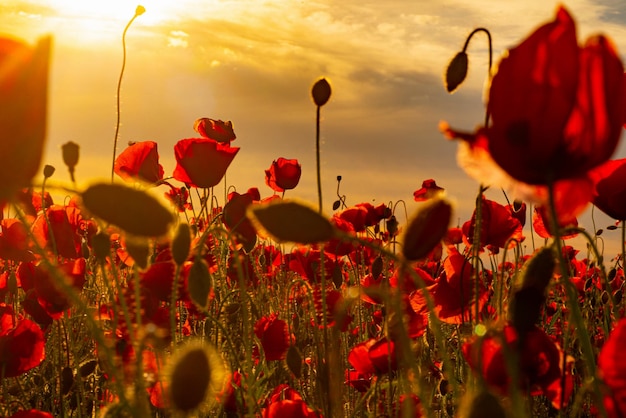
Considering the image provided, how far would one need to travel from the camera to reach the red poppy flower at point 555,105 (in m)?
0.80

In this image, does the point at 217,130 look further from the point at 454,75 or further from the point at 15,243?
the point at 454,75

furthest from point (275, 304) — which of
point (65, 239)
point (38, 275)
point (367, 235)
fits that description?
point (38, 275)

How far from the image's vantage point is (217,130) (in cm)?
276

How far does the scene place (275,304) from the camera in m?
4.24

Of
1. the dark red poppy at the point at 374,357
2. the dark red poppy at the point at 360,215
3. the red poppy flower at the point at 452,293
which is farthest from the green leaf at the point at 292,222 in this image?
the dark red poppy at the point at 360,215

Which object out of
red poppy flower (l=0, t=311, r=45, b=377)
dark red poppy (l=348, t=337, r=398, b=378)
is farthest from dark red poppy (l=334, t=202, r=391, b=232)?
red poppy flower (l=0, t=311, r=45, b=377)

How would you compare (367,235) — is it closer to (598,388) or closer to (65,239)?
(65,239)

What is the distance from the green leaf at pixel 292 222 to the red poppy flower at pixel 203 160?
1641 millimetres

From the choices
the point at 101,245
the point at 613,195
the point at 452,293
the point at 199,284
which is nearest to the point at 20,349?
the point at 101,245

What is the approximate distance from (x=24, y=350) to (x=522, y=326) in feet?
5.20

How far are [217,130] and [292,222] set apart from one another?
78.7 inches

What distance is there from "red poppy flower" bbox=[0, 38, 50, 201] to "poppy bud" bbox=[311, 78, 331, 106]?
2.62 ft

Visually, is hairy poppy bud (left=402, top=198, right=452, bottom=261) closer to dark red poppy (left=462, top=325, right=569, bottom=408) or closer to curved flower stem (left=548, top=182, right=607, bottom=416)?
curved flower stem (left=548, top=182, right=607, bottom=416)

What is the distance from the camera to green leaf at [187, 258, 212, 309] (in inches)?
45.6
